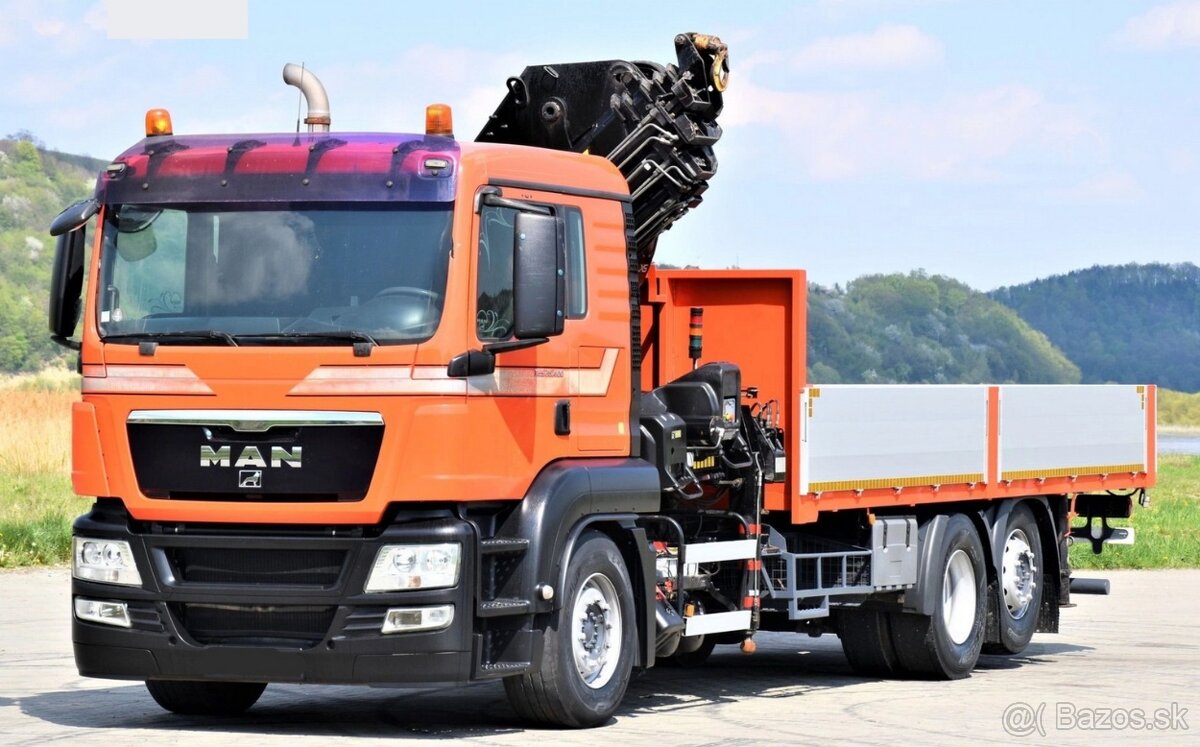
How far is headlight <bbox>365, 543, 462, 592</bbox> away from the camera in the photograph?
1045cm

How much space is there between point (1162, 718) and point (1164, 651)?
4236 millimetres

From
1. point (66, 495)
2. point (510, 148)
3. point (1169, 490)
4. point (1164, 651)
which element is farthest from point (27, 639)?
point (1169, 490)

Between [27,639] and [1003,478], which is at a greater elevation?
[1003,478]

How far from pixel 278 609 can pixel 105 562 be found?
104 centimetres

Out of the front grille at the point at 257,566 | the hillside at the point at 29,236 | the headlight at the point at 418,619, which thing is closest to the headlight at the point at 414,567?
the headlight at the point at 418,619

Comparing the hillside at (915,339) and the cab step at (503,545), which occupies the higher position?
the hillside at (915,339)

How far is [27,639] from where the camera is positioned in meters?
16.2

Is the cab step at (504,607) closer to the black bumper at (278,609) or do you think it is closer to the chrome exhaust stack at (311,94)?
the black bumper at (278,609)

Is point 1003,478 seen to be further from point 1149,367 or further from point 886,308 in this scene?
point 1149,367

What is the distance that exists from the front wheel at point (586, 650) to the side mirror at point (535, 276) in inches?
54.8

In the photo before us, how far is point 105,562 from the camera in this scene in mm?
11000

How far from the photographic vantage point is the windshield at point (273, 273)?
10.6 metres
